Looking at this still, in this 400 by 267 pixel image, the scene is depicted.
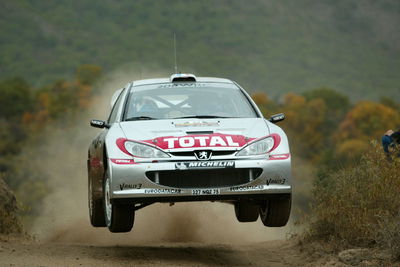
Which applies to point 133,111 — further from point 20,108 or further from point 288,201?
point 20,108

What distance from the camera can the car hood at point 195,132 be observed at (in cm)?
888

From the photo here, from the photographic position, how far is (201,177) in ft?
29.2

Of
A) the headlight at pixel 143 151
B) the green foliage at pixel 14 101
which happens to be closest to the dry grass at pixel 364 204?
the headlight at pixel 143 151

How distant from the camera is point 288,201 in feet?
30.7

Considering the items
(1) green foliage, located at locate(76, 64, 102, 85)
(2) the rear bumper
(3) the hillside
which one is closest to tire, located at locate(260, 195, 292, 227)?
(2) the rear bumper

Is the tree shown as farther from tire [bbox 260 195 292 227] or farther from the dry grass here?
tire [bbox 260 195 292 227]

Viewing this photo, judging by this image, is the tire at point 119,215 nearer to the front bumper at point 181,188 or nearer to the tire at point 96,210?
the front bumper at point 181,188

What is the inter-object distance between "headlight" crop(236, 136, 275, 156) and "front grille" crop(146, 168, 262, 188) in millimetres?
159

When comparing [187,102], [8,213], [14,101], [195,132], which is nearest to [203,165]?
[195,132]

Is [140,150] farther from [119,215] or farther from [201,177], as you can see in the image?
[119,215]

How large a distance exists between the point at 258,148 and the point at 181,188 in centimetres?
82

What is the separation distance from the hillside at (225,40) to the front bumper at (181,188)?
478 ft

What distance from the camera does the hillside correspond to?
532ft

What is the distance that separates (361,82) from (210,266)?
161 m
